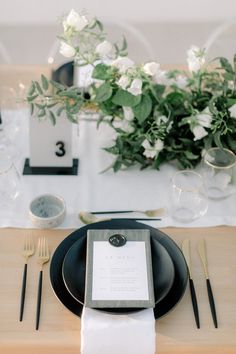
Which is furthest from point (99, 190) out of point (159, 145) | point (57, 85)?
point (57, 85)

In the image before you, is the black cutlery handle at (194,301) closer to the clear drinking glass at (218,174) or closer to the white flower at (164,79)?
the clear drinking glass at (218,174)

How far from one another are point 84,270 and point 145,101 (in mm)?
454

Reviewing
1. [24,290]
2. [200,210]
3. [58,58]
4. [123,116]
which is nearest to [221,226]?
[200,210]

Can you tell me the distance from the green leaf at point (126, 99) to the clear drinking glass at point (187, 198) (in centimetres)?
21

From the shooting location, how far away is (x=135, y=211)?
132 cm

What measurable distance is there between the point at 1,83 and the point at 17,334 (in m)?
0.95

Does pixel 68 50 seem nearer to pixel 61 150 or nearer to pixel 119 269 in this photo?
pixel 61 150

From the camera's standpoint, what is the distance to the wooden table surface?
1.03 metres

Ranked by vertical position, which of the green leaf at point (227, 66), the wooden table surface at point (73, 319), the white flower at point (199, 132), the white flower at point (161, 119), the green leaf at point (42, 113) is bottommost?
the wooden table surface at point (73, 319)

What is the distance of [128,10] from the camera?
2838 mm

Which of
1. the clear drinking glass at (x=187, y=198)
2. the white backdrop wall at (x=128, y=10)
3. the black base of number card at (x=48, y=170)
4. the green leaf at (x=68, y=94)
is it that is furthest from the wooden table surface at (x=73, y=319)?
the white backdrop wall at (x=128, y=10)

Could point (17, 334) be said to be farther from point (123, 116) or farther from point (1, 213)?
point (123, 116)

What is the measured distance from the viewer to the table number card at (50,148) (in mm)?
1356

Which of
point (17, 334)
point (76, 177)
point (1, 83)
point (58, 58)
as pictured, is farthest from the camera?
point (58, 58)
